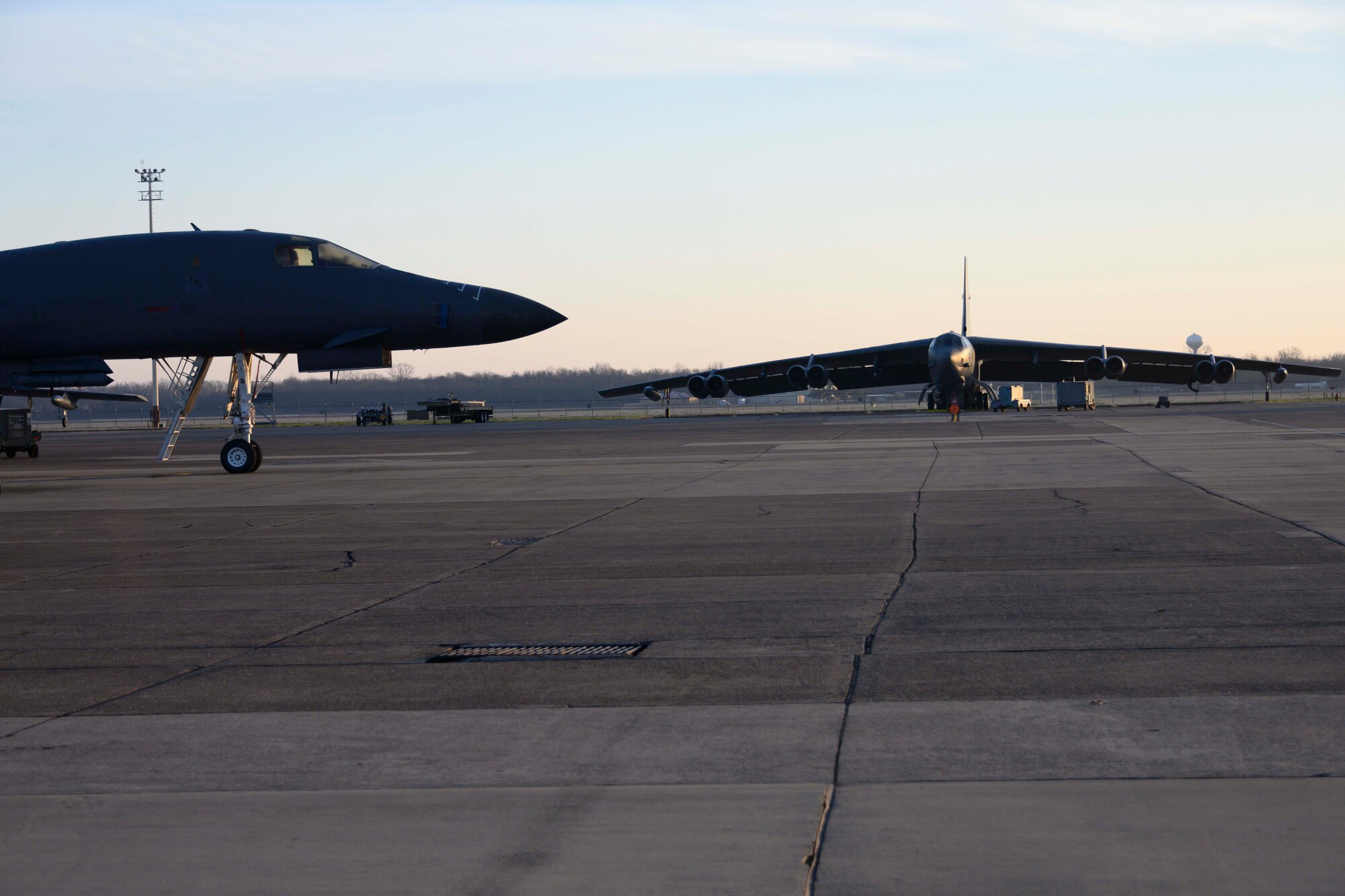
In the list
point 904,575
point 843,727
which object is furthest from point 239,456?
point 843,727

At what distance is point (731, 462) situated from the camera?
23578mm

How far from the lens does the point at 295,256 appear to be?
21656 mm

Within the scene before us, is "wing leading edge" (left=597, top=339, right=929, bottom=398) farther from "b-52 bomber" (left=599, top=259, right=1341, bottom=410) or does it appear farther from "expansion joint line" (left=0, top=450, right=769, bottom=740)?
"expansion joint line" (left=0, top=450, right=769, bottom=740)

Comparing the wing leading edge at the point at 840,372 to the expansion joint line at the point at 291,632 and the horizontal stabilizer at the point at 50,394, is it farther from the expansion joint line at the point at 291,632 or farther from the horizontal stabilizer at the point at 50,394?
the expansion joint line at the point at 291,632

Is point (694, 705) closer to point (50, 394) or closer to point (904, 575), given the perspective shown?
point (904, 575)

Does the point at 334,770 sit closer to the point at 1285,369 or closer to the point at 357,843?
the point at 357,843

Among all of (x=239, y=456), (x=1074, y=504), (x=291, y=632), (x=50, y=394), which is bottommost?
(x=291, y=632)

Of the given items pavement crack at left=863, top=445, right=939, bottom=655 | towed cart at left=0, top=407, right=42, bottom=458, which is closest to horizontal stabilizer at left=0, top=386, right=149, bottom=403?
towed cart at left=0, top=407, right=42, bottom=458

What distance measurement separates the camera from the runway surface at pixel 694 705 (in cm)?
377

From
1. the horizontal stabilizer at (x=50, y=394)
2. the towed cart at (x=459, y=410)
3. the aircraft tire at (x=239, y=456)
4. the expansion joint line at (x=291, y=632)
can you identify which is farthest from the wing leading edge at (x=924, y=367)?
the expansion joint line at (x=291, y=632)

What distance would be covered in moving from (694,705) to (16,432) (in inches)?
1286

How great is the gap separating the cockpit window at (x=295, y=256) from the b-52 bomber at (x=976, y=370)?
40094 millimetres

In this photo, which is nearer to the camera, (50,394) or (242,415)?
(242,415)

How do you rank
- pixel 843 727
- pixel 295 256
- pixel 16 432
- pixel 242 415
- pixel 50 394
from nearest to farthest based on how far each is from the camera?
pixel 843 727
pixel 295 256
pixel 242 415
pixel 50 394
pixel 16 432
